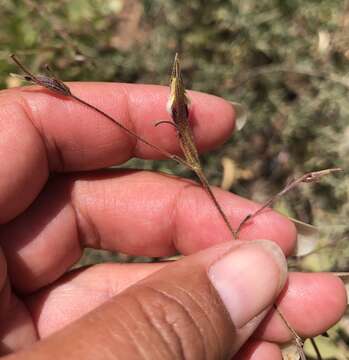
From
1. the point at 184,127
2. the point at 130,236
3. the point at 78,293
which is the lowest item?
the point at 78,293

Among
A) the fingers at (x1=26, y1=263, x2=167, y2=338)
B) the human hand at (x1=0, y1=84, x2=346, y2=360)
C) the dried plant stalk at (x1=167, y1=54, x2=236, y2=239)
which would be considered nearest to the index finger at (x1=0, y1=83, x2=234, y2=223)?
the human hand at (x1=0, y1=84, x2=346, y2=360)

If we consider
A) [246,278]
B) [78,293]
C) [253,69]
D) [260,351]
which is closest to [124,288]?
[78,293]

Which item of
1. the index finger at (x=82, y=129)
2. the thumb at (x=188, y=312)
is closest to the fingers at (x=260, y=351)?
the thumb at (x=188, y=312)

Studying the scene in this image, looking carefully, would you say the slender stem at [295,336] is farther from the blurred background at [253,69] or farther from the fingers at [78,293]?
the blurred background at [253,69]

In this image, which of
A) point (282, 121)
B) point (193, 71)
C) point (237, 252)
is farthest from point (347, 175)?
point (237, 252)

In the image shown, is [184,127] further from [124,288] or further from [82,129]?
[124,288]

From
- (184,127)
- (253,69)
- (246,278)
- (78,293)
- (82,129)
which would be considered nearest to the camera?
(246,278)
